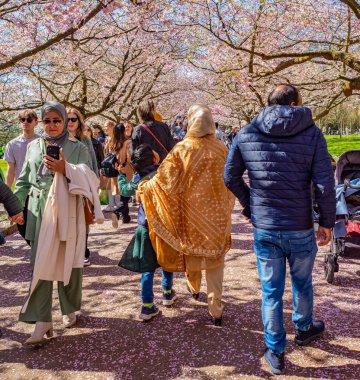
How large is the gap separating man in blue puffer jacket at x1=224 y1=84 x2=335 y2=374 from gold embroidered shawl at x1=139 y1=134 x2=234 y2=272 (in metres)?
0.50

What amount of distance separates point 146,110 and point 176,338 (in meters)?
2.30

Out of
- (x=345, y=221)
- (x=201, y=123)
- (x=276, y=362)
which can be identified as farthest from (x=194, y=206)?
(x=345, y=221)

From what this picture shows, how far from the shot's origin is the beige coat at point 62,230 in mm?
3172

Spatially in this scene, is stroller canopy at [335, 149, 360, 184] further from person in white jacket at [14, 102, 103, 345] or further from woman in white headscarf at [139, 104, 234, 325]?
person in white jacket at [14, 102, 103, 345]

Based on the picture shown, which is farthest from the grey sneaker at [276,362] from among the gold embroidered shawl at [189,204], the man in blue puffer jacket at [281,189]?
the gold embroidered shawl at [189,204]

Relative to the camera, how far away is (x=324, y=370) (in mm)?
2740

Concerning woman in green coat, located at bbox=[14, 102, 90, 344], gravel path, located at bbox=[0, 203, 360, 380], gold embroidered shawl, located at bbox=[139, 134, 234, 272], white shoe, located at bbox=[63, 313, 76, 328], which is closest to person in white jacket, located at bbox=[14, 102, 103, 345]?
woman in green coat, located at bbox=[14, 102, 90, 344]

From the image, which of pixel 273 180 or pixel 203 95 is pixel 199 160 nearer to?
pixel 273 180

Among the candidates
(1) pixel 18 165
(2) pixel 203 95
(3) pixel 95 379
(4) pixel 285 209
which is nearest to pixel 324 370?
(4) pixel 285 209

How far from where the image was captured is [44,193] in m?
3.35

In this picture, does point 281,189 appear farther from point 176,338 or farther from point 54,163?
point 54,163

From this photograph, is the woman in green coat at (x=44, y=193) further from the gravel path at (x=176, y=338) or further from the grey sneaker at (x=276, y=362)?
the grey sneaker at (x=276, y=362)

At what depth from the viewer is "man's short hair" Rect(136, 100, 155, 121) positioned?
410 cm

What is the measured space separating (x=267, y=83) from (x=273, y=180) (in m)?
11.2
